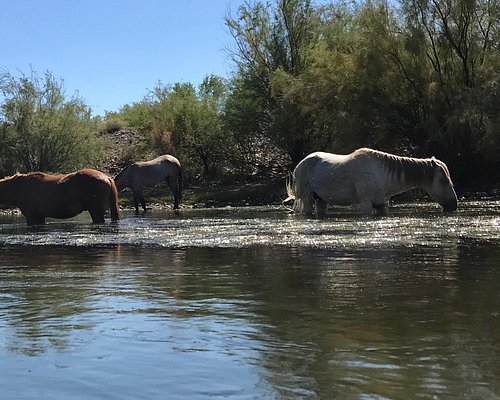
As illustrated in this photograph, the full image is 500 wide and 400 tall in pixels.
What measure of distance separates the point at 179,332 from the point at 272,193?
88.3 ft

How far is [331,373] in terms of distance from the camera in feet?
13.3

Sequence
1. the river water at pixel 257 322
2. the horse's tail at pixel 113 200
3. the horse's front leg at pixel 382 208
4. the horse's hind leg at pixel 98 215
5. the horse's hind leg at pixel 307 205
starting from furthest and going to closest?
the horse's hind leg at pixel 307 205 → the horse's tail at pixel 113 200 → the horse's hind leg at pixel 98 215 → the horse's front leg at pixel 382 208 → the river water at pixel 257 322

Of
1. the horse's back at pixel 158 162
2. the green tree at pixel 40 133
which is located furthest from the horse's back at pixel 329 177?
the green tree at pixel 40 133

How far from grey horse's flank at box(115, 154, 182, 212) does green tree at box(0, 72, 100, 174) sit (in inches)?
428

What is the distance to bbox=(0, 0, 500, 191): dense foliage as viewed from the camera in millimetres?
28203

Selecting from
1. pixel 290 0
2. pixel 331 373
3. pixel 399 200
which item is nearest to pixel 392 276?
pixel 331 373

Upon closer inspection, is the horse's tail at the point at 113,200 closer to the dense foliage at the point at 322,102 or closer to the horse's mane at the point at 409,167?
the horse's mane at the point at 409,167

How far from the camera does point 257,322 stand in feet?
18.2

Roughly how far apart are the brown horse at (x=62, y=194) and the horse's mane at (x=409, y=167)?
6290 millimetres

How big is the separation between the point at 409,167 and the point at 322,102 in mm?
14487

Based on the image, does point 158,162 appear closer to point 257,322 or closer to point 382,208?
point 382,208

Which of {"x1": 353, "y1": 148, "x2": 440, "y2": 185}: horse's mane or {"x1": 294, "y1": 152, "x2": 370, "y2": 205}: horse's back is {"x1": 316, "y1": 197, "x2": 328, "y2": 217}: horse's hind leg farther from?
{"x1": 353, "y1": 148, "x2": 440, "y2": 185}: horse's mane

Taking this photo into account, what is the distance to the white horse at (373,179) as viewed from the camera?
17.3m

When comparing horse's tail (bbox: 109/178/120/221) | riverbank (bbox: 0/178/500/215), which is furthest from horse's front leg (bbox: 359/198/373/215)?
riverbank (bbox: 0/178/500/215)
